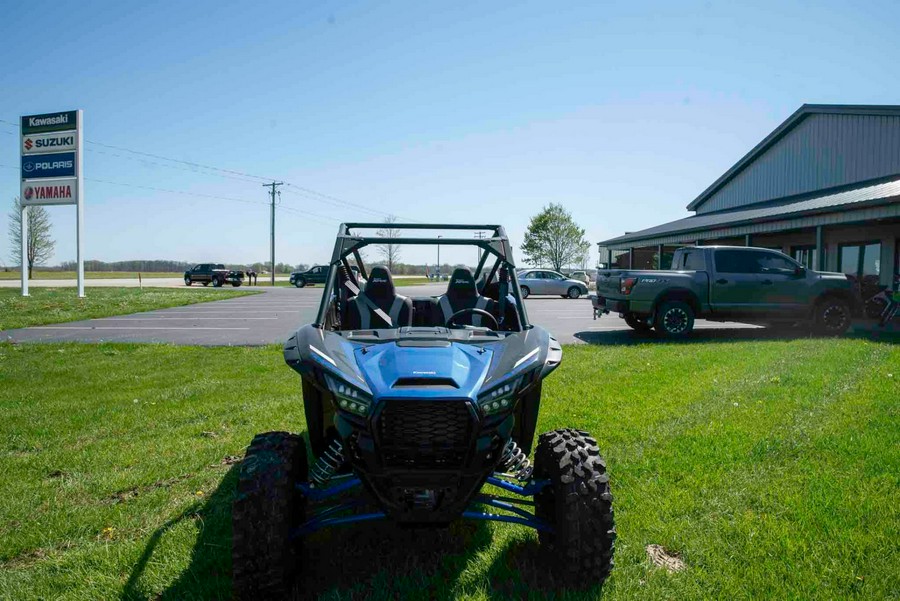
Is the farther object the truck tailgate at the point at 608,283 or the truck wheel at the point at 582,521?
the truck tailgate at the point at 608,283

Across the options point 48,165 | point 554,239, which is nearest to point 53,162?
point 48,165

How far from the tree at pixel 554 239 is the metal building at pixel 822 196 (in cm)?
3237

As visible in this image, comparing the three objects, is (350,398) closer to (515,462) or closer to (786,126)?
(515,462)

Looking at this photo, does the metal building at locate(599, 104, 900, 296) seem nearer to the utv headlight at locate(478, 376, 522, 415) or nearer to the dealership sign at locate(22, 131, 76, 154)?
the utv headlight at locate(478, 376, 522, 415)

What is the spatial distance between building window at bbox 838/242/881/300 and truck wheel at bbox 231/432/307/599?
20.2 m

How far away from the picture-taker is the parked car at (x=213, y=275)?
142 feet

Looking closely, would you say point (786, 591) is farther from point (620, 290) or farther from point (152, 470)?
point (620, 290)

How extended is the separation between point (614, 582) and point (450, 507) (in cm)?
92

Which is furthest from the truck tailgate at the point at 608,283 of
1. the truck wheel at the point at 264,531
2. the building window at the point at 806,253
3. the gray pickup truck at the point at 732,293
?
the building window at the point at 806,253

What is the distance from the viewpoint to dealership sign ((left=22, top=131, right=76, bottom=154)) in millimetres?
26547

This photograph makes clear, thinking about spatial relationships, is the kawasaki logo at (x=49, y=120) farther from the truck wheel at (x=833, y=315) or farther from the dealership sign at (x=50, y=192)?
the truck wheel at (x=833, y=315)

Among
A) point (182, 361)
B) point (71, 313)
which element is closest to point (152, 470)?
point (182, 361)

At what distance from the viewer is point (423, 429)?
8.91ft

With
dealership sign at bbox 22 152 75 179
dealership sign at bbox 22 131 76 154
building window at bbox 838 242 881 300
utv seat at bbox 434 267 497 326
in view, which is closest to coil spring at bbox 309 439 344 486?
utv seat at bbox 434 267 497 326
